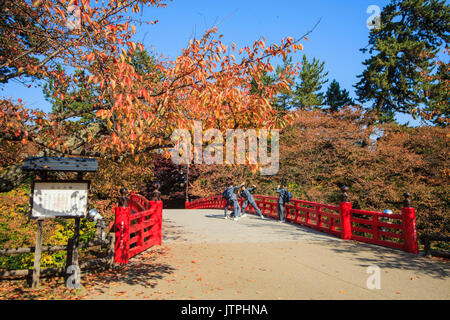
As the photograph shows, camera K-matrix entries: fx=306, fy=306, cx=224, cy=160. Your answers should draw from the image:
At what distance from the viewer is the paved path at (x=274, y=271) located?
16.9ft

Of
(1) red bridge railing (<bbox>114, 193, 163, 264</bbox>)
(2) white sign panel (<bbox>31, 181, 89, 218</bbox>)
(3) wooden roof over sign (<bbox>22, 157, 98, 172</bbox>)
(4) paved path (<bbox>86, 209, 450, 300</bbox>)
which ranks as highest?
(3) wooden roof over sign (<bbox>22, 157, 98, 172</bbox>)

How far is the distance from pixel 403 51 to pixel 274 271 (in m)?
27.5

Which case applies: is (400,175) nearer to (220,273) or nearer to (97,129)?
(220,273)

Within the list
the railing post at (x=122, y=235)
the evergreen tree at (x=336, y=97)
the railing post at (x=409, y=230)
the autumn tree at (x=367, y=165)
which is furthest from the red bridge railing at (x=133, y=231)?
the evergreen tree at (x=336, y=97)

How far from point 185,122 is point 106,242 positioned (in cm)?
339

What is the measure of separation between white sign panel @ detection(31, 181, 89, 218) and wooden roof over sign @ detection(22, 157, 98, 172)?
0.81 feet

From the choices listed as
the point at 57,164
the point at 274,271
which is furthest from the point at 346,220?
the point at 57,164

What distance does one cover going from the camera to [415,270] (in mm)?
6539

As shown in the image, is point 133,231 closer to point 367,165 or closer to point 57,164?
point 57,164

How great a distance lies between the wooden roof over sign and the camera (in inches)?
202

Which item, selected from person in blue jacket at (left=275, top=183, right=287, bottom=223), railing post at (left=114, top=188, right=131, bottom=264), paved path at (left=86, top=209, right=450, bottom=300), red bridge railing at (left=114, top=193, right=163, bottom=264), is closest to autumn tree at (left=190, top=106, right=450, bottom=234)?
person in blue jacket at (left=275, top=183, right=287, bottom=223)

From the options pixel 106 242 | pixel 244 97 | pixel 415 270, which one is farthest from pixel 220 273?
pixel 415 270

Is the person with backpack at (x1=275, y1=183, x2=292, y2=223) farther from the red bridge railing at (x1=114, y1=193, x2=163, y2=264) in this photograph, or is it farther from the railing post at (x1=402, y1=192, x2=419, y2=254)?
the red bridge railing at (x1=114, y1=193, x2=163, y2=264)
